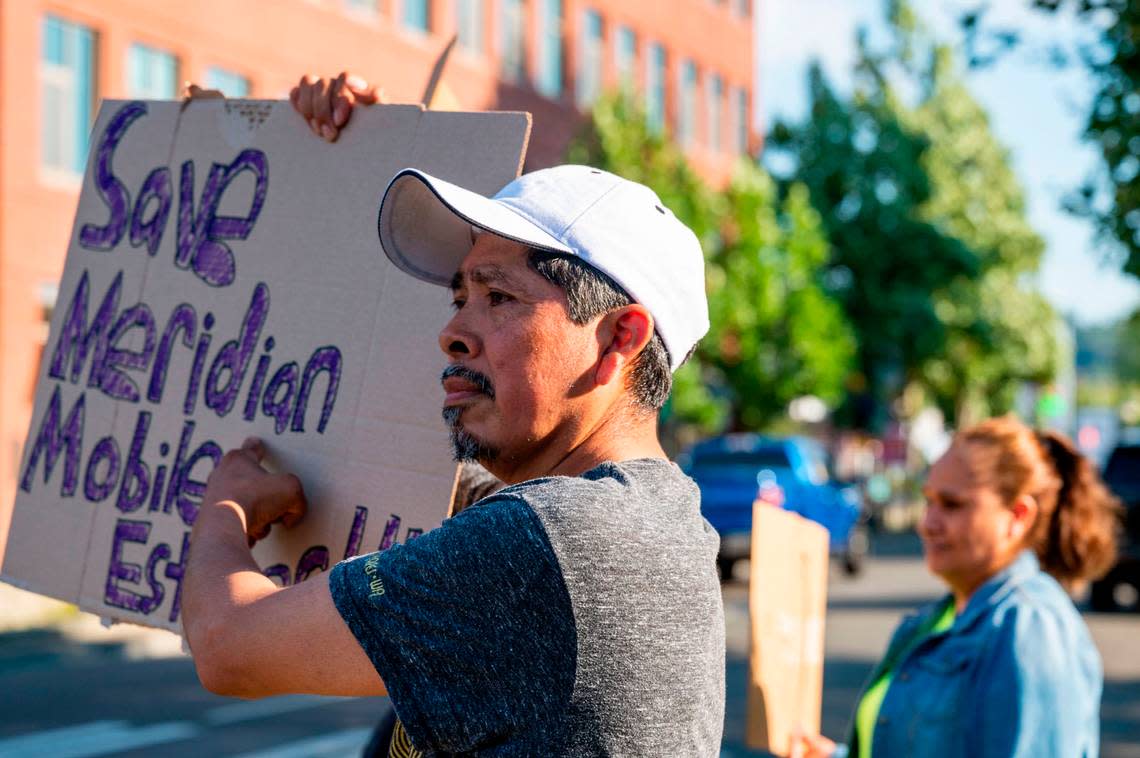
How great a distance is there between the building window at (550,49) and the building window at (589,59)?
71cm

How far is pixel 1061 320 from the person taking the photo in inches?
1759

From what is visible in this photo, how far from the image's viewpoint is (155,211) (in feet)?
8.54

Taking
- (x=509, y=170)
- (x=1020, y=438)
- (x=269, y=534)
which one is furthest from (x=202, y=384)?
(x=1020, y=438)

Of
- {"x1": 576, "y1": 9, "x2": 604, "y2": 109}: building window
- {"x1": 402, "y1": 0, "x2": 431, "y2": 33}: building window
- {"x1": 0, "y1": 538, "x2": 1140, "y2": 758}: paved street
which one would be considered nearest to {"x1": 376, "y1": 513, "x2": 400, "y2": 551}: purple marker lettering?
{"x1": 0, "y1": 538, "x2": 1140, "y2": 758}: paved street

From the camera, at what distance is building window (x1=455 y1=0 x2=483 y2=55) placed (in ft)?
91.8

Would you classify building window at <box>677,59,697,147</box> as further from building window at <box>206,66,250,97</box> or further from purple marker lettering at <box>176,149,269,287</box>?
purple marker lettering at <box>176,149,269,287</box>

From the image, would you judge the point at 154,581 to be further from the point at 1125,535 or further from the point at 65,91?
the point at 65,91

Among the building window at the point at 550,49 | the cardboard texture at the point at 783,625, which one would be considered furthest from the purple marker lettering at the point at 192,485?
the building window at the point at 550,49

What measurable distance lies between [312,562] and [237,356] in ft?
1.30

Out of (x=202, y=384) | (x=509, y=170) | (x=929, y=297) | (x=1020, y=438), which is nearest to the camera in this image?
(x=509, y=170)

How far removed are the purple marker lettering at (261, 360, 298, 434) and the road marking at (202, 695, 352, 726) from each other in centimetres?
801

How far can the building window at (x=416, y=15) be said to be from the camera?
26438 mm

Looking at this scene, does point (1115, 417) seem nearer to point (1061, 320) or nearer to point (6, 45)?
point (1061, 320)

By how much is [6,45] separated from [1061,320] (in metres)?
34.4
